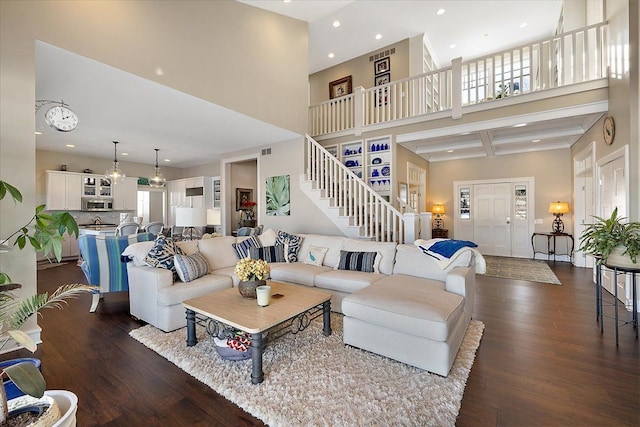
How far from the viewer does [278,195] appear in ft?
20.6

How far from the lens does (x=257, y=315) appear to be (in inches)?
89.9

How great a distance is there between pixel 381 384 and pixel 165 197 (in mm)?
9661

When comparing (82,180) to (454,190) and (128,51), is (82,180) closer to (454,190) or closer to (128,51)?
(128,51)

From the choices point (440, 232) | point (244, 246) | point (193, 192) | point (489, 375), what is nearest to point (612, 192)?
point (489, 375)

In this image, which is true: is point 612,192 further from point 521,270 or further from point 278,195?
point 278,195

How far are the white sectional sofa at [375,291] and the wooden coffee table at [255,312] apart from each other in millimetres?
369

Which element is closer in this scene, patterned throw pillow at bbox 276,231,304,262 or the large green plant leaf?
the large green plant leaf

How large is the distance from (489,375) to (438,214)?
6.34 meters

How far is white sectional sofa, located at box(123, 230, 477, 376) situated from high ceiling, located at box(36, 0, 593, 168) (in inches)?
79.7

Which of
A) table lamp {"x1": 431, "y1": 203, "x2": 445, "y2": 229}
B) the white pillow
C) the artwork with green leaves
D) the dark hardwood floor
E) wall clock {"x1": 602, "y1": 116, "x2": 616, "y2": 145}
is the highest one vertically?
wall clock {"x1": 602, "y1": 116, "x2": 616, "y2": 145}

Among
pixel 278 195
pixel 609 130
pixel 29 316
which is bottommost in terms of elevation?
pixel 29 316

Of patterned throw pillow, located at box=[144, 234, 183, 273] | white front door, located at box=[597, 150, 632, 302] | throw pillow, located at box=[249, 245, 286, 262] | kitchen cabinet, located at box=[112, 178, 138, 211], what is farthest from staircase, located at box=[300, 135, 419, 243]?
kitchen cabinet, located at box=[112, 178, 138, 211]

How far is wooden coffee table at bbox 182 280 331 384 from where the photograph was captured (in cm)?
209

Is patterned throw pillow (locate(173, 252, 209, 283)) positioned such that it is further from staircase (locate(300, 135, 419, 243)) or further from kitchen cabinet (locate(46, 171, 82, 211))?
kitchen cabinet (locate(46, 171, 82, 211))
